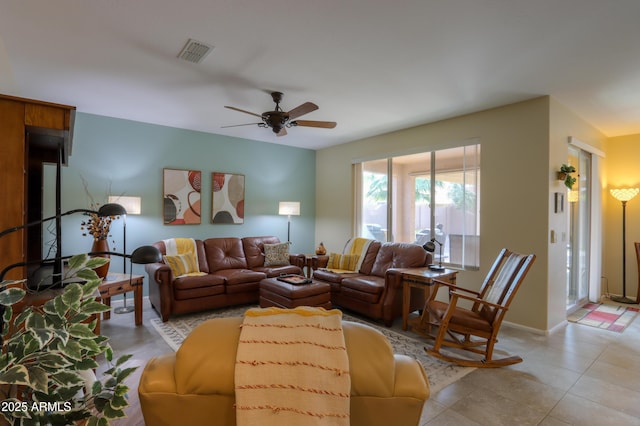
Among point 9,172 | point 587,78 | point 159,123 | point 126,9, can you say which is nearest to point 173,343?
point 9,172

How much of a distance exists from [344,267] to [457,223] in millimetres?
1729

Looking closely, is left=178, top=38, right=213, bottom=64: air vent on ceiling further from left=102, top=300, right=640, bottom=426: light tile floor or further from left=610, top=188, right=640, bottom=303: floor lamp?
left=610, top=188, right=640, bottom=303: floor lamp

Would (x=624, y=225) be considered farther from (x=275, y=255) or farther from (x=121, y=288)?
(x=121, y=288)

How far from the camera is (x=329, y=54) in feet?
8.87

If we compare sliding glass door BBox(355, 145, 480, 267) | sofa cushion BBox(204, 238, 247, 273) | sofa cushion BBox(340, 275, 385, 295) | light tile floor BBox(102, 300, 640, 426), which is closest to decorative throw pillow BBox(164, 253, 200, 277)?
sofa cushion BBox(204, 238, 247, 273)

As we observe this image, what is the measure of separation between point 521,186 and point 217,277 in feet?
12.9

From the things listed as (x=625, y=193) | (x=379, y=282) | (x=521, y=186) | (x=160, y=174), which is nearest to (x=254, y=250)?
(x=160, y=174)

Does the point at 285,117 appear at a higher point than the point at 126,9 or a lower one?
lower

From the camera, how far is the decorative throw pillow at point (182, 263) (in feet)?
13.5

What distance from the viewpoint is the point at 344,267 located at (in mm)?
4781

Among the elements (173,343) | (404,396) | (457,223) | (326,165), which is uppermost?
(326,165)

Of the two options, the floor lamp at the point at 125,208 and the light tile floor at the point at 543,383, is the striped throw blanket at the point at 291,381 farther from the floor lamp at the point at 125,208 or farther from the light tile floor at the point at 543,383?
the floor lamp at the point at 125,208

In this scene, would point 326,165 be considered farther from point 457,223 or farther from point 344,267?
point 457,223

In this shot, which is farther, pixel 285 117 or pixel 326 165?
pixel 326 165
